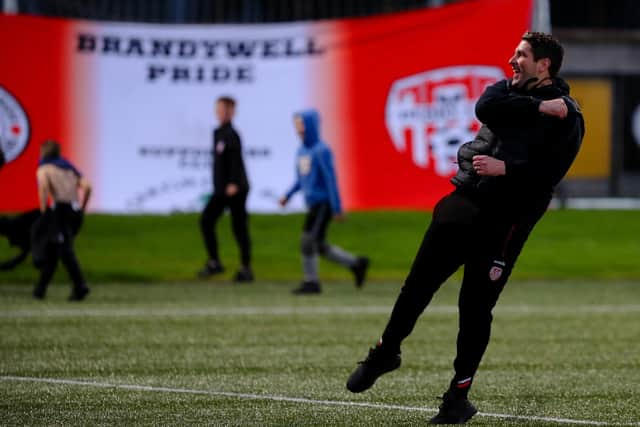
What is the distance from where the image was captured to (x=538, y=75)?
7305 millimetres

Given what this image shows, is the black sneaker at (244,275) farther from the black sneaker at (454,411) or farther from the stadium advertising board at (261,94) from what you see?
the black sneaker at (454,411)

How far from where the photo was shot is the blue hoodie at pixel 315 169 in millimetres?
16578

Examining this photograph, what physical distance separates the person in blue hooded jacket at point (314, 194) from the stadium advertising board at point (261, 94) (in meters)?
3.30

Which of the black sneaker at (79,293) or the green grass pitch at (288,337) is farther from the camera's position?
the black sneaker at (79,293)

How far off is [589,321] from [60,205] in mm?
5330

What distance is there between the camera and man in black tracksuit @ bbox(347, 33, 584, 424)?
7.26 m

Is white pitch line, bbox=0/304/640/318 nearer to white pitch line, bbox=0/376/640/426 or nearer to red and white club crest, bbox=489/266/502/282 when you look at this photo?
white pitch line, bbox=0/376/640/426

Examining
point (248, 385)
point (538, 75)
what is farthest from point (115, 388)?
point (538, 75)

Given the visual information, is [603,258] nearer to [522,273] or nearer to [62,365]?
[522,273]

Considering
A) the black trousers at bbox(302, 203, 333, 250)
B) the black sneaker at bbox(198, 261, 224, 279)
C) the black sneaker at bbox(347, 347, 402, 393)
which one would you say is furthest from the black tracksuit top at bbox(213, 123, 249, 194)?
the black sneaker at bbox(347, 347, 402, 393)

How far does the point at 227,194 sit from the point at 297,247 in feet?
8.68

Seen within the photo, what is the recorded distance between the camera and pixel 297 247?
20.5 metres

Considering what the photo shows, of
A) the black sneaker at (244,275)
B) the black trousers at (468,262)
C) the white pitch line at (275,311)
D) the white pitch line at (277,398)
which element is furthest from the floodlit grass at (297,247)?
the black trousers at (468,262)

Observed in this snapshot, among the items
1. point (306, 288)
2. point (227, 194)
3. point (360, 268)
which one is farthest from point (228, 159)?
point (306, 288)
